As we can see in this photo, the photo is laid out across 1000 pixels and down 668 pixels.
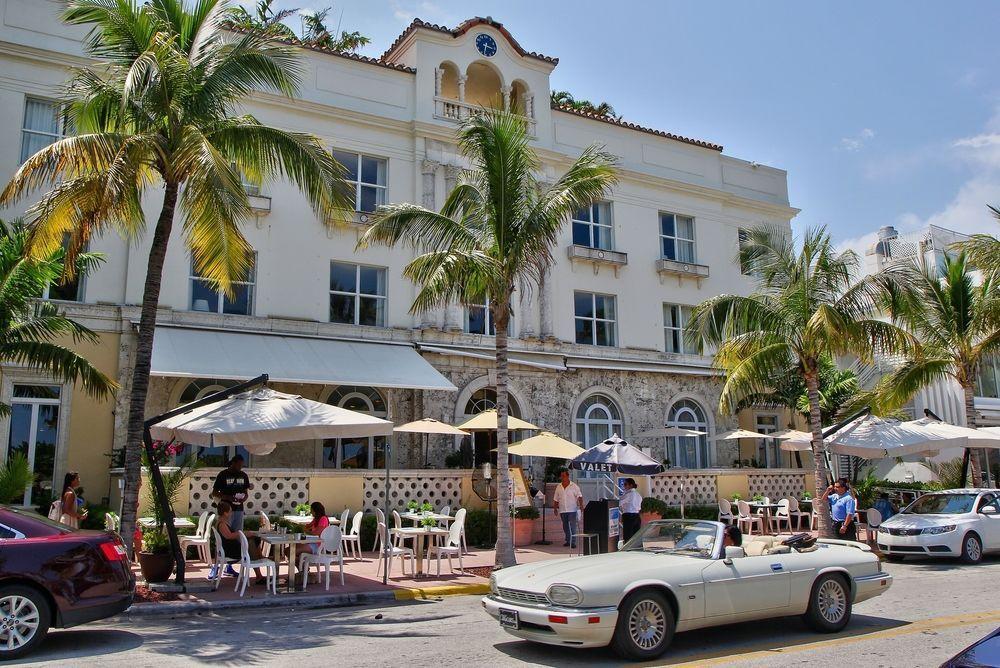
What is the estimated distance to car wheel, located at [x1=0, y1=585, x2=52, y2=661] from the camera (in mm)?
7660

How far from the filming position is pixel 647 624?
775cm

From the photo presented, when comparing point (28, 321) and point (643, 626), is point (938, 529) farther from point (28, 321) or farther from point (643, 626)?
point (28, 321)

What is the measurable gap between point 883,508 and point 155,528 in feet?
49.0

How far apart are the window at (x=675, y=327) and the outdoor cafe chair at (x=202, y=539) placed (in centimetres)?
1636

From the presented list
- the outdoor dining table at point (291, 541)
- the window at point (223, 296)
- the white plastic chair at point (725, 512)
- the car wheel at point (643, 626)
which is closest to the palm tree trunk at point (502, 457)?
the outdoor dining table at point (291, 541)

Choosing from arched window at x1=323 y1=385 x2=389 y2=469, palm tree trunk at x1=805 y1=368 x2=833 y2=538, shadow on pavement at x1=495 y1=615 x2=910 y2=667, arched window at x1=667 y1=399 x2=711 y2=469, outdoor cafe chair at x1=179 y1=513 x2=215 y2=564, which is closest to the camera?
shadow on pavement at x1=495 y1=615 x2=910 y2=667

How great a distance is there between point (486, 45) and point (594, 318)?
8.90 m

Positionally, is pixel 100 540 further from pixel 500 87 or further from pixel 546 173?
pixel 500 87

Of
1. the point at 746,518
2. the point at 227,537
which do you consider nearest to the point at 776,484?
the point at 746,518

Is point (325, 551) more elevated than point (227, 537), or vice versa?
point (227, 537)

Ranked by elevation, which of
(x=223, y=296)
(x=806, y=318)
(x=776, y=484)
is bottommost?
(x=776, y=484)

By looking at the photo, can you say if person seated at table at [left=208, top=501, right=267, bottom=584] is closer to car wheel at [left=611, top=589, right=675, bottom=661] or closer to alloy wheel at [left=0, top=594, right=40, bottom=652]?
alloy wheel at [left=0, top=594, right=40, bottom=652]

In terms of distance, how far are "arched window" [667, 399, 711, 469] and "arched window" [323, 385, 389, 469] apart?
9602mm

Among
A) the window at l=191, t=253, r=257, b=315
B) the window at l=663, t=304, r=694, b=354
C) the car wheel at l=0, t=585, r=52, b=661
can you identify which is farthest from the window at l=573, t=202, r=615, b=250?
the car wheel at l=0, t=585, r=52, b=661
